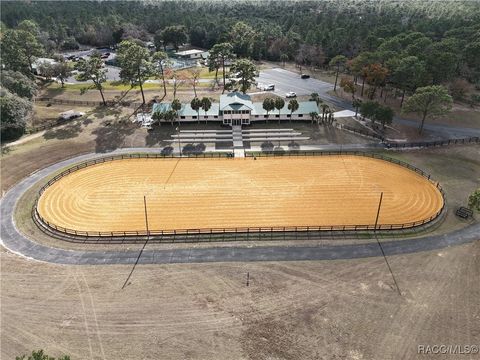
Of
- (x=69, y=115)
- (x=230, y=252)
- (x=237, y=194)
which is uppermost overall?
(x=69, y=115)

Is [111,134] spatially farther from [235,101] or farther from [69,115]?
[235,101]

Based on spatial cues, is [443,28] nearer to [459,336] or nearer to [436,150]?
[436,150]

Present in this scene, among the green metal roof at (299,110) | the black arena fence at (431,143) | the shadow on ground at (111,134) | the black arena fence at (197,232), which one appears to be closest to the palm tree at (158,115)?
the shadow on ground at (111,134)

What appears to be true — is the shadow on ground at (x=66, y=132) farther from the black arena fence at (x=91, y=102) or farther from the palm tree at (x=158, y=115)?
the palm tree at (x=158, y=115)

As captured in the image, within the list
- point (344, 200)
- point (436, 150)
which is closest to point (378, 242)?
point (344, 200)

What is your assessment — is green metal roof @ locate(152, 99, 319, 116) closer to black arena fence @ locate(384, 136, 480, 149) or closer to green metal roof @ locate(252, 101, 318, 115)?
green metal roof @ locate(252, 101, 318, 115)

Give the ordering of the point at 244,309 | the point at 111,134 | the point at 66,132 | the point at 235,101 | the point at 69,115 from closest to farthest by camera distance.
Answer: the point at 244,309, the point at 111,134, the point at 66,132, the point at 235,101, the point at 69,115

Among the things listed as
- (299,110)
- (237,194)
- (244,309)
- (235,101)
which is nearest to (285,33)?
(299,110)
